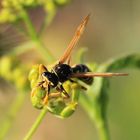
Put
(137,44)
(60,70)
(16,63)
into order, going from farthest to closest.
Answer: (137,44)
(16,63)
(60,70)

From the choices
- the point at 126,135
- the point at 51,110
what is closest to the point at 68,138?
the point at 126,135

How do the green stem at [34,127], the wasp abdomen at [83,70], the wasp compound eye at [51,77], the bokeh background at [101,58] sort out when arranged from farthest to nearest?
1. the bokeh background at [101,58]
2. the wasp abdomen at [83,70]
3. the wasp compound eye at [51,77]
4. the green stem at [34,127]

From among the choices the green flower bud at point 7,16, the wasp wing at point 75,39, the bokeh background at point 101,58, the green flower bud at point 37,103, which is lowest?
the bokeh background at point 101,58

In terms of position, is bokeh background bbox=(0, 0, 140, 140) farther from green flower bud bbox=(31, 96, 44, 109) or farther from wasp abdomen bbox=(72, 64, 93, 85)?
green flower bud bbox=(31, 96, 44, 109)

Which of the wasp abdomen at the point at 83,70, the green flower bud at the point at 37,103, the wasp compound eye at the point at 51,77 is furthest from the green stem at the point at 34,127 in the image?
the wasp abdomen at the point at 83,70

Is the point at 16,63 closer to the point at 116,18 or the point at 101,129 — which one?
the point at 101,129

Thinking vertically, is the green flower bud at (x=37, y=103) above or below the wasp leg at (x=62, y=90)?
above

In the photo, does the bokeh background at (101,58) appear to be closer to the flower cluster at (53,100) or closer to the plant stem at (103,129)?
the plant stem at (103,129)
